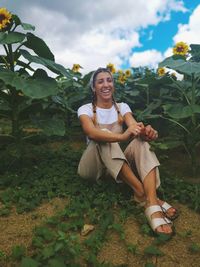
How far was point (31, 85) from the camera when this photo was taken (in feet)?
10.0

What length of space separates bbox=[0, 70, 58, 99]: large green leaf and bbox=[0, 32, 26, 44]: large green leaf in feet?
0.87

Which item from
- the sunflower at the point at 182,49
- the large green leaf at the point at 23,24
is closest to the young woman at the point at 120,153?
the large green leaf at the point at 23,24

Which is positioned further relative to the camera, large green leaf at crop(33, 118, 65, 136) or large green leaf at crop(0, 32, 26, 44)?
large green leaf at crop(33, 118, 65, 136)

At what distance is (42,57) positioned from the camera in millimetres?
3504

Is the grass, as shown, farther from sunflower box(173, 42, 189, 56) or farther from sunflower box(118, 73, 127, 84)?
sunflower box(118, 73, 127, 84)

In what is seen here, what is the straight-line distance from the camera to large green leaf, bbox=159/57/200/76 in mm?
3096

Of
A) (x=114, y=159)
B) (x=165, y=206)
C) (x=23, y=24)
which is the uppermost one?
(x=23, y=24)

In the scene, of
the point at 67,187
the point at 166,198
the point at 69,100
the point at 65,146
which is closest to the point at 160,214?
the point at 166,198

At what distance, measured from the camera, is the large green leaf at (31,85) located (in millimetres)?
2951

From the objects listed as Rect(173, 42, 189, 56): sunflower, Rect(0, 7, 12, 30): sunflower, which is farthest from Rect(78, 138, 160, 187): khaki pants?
Rect(173, 42, 189, 56): sunflower

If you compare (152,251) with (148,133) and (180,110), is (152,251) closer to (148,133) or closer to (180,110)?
(148,133)

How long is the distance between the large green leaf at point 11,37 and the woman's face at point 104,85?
2.49 ft

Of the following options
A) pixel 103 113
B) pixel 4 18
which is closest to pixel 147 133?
pixel 103 113

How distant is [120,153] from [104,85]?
0.71 m
